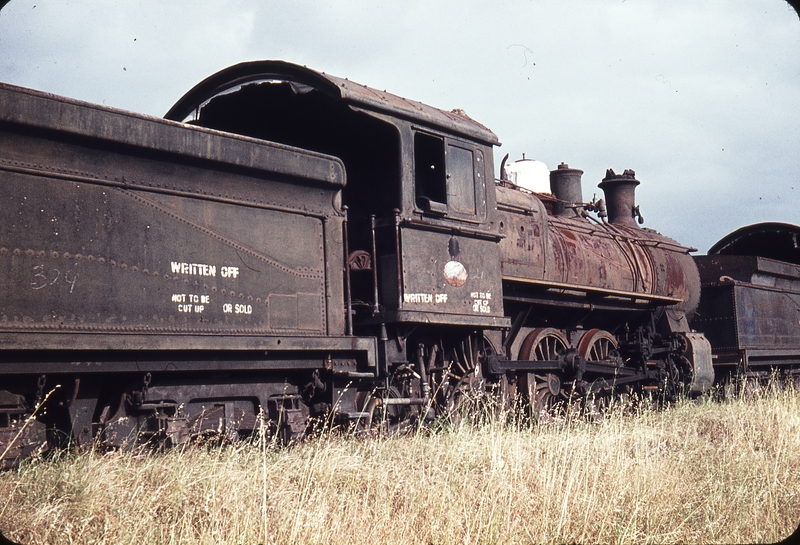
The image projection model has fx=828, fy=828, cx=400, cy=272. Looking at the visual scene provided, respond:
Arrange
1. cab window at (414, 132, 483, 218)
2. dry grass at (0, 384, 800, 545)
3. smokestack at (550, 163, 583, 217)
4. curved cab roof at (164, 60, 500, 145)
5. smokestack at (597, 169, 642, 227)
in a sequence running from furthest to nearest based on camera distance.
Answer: smokestack at (597, 169, 642, 227), smokestack at (550, 163, 583, 217), cab window at (414, 132, 483, 218), curved cab roof at (164, 60, 500, 145), dry grass at (0, 384, 800, 545)

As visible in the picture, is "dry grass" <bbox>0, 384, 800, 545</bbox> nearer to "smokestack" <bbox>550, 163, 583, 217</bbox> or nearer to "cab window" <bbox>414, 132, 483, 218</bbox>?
"cab window" <bbox>414, 132, 483, 218</bbox>

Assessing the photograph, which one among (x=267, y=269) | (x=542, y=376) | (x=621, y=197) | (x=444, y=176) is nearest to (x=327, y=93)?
(x=444, y=176)

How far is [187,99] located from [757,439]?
6.28 m

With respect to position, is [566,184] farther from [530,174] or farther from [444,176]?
[444,176]

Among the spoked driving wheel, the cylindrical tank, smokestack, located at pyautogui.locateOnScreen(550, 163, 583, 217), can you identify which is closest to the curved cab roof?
the spoked driving wheel

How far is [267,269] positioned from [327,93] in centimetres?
167

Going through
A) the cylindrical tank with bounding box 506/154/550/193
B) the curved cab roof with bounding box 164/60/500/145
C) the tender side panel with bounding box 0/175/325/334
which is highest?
the cylindrical tank with bounding box 506/154/550/193

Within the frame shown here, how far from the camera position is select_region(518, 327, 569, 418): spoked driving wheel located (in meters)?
9.54

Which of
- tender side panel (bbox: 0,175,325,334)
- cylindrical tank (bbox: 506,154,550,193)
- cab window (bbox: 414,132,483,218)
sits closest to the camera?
tender side panel (bbox: 0,175,325,334)

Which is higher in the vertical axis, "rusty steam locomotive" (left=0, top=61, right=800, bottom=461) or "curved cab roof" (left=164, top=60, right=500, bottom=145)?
"curved cab roof" (left=164, top=60, right=500, bottom=145)

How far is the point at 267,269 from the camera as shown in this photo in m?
6.38

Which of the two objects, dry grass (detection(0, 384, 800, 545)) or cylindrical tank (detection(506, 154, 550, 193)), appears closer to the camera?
dry grass (detection(0, 384, 800, 545))

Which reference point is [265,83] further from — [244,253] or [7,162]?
[7,162]

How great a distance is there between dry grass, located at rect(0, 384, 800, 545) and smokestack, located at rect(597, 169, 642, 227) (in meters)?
7.32
